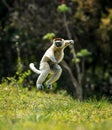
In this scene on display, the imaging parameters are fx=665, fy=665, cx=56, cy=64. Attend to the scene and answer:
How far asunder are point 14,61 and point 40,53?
1368 millimetres

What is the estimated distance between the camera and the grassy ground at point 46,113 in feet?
30.0

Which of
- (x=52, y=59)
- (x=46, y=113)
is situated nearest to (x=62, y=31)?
(x=52, y=59)

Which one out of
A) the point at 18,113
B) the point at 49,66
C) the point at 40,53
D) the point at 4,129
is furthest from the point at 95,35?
the point at 4,129

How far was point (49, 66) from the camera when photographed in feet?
41.9

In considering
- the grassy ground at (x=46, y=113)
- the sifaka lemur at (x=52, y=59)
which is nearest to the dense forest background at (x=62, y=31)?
the grassy ground at (x=46, y=113)

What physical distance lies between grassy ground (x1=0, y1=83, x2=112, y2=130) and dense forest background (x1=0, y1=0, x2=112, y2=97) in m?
12.3

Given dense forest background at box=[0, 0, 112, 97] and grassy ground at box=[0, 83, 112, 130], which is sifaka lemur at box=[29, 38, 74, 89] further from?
dense forest background at box=[0, 0, 112, 97]

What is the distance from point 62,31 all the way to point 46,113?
Answer: 16.3 meters

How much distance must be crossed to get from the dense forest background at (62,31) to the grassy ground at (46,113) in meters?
12.3

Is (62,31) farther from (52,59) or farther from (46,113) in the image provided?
(46,113)

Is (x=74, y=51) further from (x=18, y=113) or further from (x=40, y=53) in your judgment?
(x=18, y=113)

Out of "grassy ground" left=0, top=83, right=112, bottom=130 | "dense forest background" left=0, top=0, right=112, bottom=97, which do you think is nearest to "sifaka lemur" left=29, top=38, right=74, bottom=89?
"grassy ground" left=0, top=83, right=112, bottom=130

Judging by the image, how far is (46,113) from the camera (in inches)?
416

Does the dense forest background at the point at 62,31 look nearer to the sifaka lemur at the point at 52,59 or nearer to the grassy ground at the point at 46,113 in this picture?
the grassy ground at the point at 46,113
